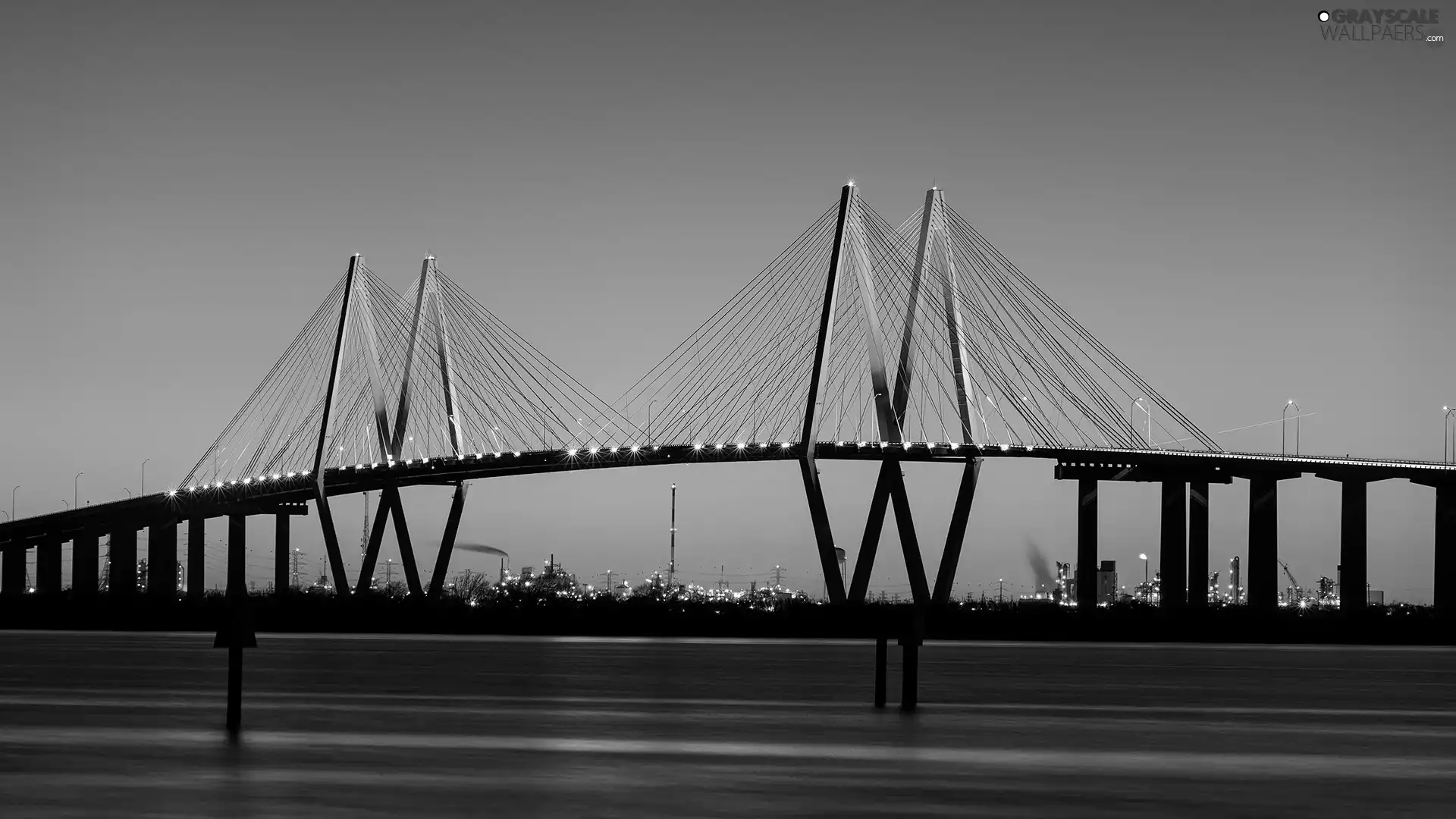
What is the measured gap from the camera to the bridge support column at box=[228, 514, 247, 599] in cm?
9612

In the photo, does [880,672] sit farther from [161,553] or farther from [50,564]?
[50,564]

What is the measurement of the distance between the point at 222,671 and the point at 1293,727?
1930 centimetres

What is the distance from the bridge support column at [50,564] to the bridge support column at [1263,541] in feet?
273

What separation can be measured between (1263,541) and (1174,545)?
4.45 metres

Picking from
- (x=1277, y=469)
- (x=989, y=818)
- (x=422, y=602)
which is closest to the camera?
(x=989, y=818)


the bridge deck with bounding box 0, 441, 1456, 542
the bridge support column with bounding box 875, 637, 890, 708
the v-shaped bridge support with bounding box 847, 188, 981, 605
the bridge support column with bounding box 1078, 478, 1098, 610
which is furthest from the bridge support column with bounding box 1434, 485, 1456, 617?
the bridge support column with bounding box 875, 637, 890, 708

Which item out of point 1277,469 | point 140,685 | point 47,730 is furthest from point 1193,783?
point 1277,469

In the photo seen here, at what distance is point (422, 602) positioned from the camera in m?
76.6

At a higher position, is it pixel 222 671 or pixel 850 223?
pixel 850 223

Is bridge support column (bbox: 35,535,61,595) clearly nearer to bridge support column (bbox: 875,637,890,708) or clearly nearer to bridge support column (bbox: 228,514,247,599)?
bridge support column (bbox: 228,514,247,599)

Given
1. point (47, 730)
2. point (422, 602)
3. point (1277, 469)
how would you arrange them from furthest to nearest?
point (1277, 469)
point (422, 602)
point (47, 730)

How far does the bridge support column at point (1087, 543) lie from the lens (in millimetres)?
83062

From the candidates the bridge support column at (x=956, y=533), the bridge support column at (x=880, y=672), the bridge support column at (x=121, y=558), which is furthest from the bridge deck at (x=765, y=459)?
the bridge support column at (x=880, y=672)

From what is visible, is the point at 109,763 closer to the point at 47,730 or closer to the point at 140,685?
the point at 47,730
